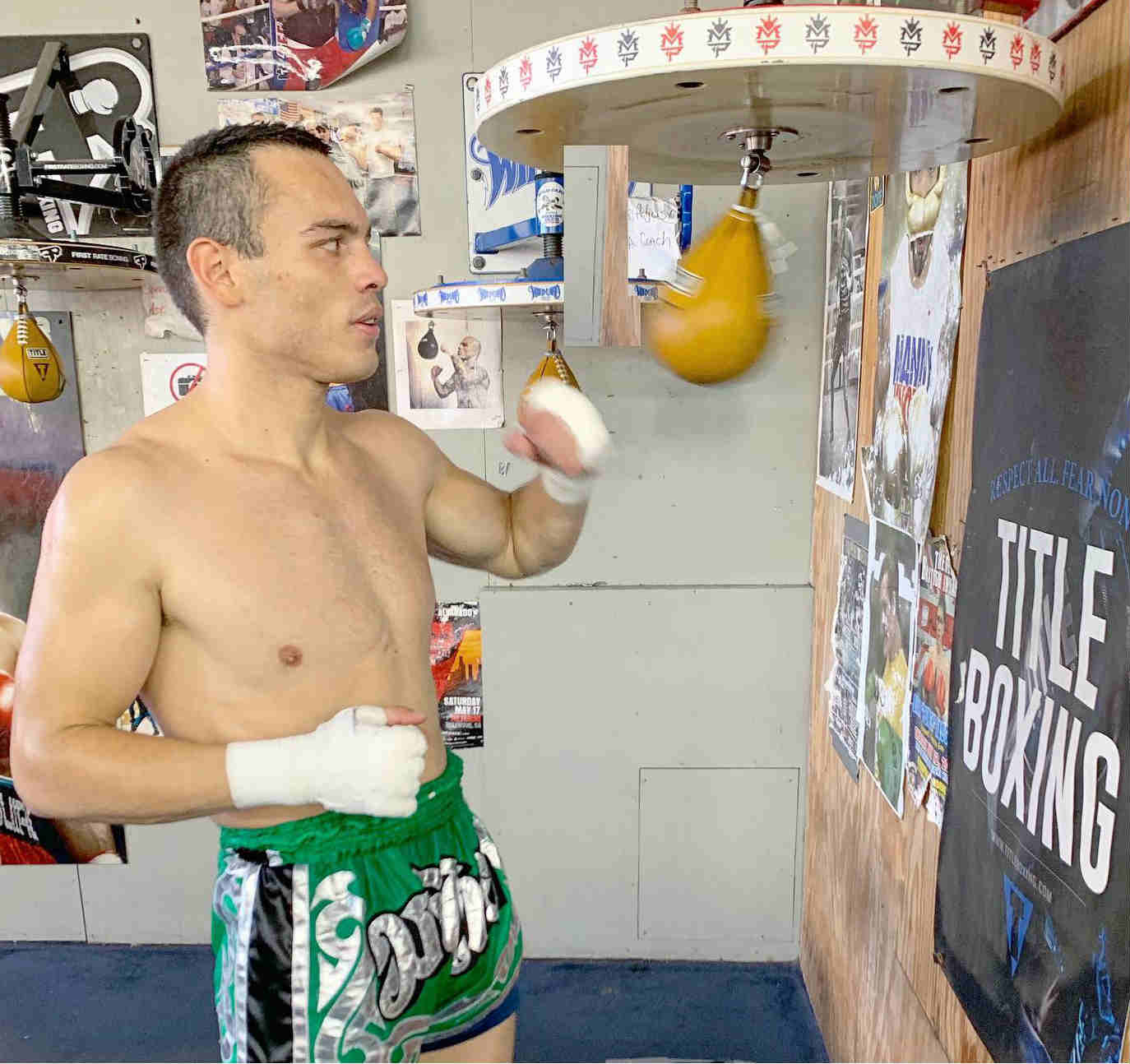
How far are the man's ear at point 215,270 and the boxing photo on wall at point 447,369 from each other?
3.58ft

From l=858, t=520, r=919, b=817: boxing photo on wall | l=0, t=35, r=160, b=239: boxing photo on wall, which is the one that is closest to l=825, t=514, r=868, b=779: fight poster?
l=858, t=520, r=919, b=817: boxing photo on wall

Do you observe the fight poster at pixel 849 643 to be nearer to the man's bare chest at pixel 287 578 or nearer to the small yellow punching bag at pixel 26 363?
the man's bare chest at pixel 287 578

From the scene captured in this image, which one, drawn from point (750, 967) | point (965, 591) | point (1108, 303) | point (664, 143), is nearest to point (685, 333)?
point (664, 143)

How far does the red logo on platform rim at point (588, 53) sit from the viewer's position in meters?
0.73

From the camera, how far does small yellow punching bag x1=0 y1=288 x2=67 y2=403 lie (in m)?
1.93

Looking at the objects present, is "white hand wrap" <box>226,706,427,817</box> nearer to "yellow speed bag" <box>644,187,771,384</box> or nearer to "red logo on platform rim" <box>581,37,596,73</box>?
"yellow speed bag" <box>644,187,771,384</box>

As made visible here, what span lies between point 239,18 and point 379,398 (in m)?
0.95

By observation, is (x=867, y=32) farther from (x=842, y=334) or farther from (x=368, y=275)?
(x=842, y=334)

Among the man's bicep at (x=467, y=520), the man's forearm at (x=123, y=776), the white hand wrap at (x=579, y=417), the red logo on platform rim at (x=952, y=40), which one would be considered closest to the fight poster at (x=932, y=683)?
the white hand wrap at (x=579, y=417)

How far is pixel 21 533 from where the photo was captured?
2.33 metres

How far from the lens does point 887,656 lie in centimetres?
160

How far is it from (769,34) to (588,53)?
0.15m

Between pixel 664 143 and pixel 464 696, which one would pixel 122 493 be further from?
pixel 464 696

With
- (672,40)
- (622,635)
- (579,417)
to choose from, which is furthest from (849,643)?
(672,40)
